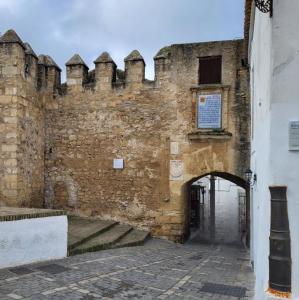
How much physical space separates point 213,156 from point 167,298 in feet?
19.0

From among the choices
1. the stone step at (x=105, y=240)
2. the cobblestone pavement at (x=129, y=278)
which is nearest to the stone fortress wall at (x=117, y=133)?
the stone step at (x=105, y=240)

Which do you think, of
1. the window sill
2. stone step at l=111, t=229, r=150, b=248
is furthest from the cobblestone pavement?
the window sill

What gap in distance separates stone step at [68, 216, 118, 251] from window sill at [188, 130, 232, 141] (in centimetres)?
357

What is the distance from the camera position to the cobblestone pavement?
221 inches

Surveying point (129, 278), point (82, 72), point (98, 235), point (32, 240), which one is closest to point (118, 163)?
point (98, 235)

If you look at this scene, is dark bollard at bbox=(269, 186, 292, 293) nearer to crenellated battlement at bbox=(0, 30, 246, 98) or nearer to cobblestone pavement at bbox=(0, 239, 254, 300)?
cobblestone pavement at bbox=(0, 239, 254, 300)

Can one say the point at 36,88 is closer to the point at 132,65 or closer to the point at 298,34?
the point at 132,65

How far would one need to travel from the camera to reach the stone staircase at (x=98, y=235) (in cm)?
842

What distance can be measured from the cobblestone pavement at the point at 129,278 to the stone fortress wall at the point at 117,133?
2677 millimetres

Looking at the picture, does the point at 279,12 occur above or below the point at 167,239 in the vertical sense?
above

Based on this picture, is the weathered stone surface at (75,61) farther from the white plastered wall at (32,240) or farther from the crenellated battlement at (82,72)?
the white plastered wall at (32,240)

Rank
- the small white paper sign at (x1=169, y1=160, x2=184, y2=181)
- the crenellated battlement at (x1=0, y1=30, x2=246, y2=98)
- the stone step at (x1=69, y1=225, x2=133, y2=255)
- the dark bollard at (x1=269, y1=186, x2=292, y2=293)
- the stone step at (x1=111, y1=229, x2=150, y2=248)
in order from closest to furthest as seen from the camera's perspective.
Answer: the dark bollard at (x1=269, y1=186, x2=292, y2=293) < the stone step at (x1=69, y1=225, x2=133, y2=255) < the stone step at (x1=111, y1=229, x2=150, y2=248) < the crenellated battlement at (x1=0, y1=30, x2=246, y2=98) < the small white paper sign at (x1=169, y1=160, x2=184, y2=181)

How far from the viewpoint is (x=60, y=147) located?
39.7 ft

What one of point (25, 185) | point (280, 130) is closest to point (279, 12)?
point (280, 130)
